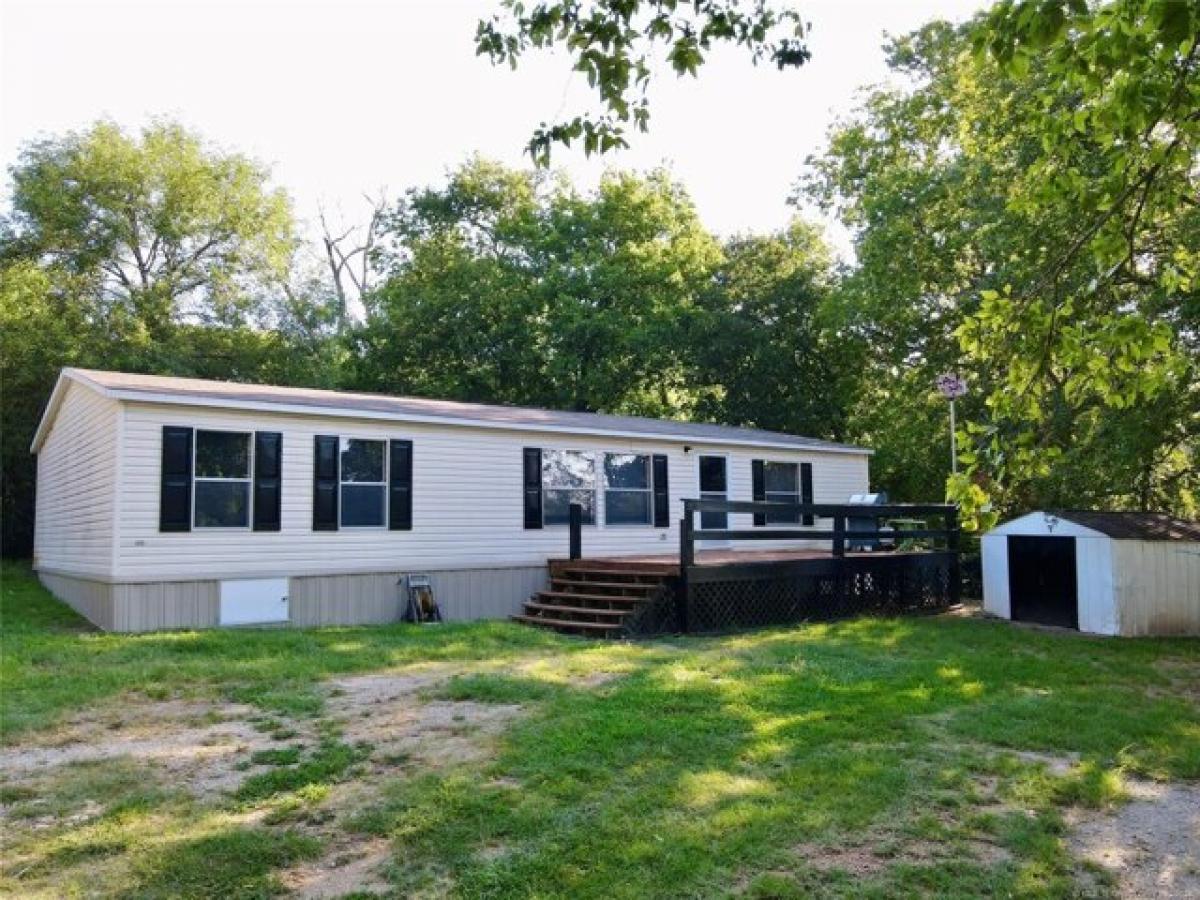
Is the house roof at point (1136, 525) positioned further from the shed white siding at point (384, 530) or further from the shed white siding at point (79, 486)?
the shed white siding at point (79, 486)

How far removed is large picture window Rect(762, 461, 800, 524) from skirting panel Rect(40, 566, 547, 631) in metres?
4.92

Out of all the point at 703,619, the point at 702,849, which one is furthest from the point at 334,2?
the point at 703,619

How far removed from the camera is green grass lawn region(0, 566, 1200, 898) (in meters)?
3.20

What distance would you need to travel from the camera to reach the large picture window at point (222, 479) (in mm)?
9711

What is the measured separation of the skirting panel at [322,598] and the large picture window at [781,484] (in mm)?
4920

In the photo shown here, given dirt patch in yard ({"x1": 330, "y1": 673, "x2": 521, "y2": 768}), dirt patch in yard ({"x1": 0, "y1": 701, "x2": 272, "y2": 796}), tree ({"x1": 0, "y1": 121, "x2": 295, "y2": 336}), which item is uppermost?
tree ({"x1": 0, "y1": 121, "x2": 295, "y2": 336})

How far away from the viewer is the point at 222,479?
9867mm

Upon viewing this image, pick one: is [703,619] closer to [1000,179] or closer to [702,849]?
[702,849]

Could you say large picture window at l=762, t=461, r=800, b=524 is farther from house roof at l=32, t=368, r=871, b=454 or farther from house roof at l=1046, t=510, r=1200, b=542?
house roof at l=1046, t=510, r=1200, b=542

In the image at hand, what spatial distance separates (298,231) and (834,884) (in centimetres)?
2603

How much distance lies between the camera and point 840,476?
656 inches

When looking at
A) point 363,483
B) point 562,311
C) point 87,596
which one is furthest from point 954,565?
point 562,311

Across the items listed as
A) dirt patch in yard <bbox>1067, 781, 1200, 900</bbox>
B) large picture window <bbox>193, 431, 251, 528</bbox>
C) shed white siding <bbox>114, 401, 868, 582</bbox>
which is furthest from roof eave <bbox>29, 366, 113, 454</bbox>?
dirt patch in yard <bbox>1067, 781, 1200, 900</bbox>

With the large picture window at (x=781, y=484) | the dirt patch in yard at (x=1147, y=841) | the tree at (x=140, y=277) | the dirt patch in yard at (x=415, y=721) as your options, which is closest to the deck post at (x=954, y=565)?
the large picture window at (x=781, y=484)
